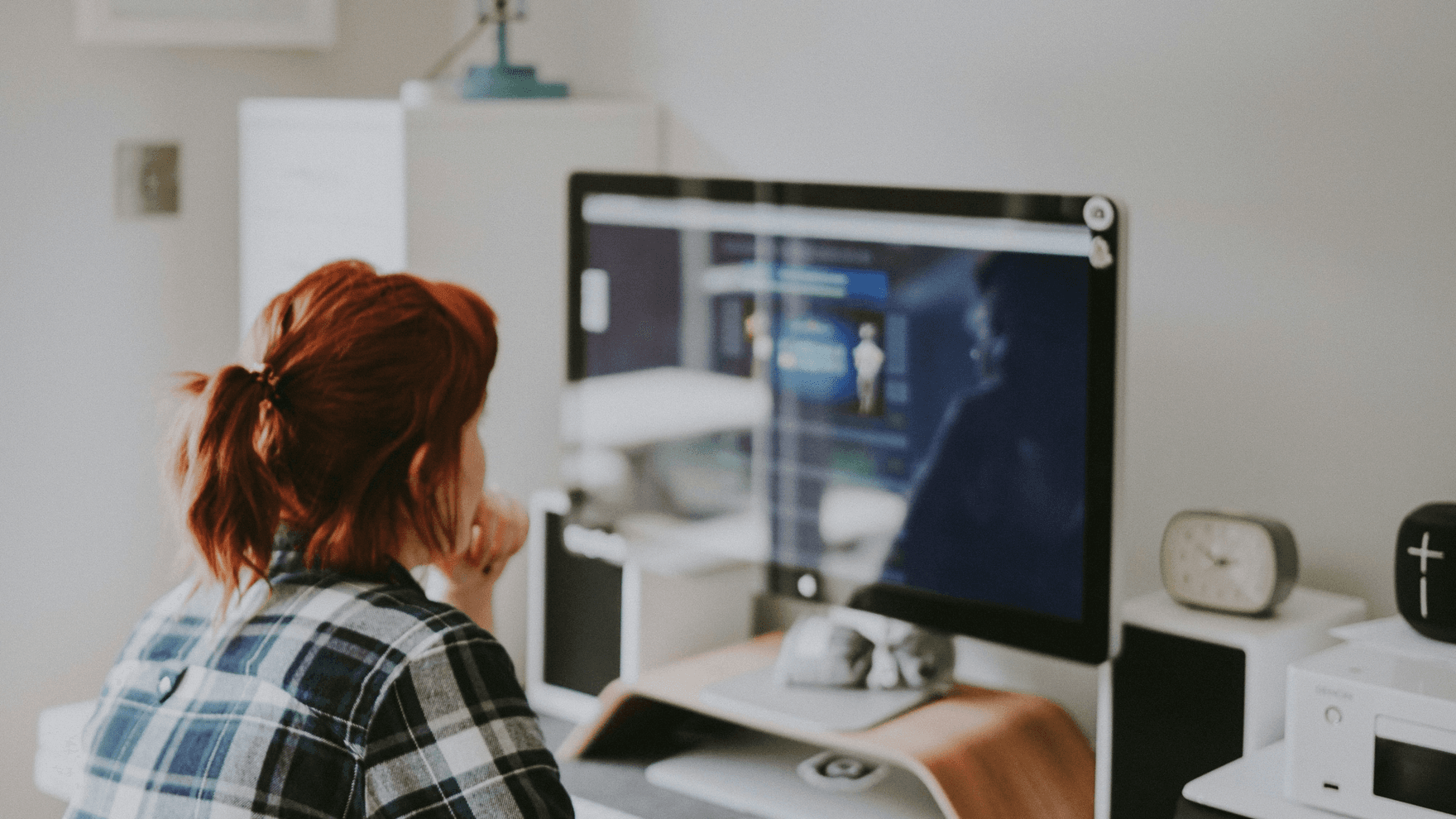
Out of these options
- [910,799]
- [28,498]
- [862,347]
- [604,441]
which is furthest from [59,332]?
[910,799]

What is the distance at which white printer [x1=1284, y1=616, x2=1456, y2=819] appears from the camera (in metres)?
1.19

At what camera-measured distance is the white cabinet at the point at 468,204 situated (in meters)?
2.01

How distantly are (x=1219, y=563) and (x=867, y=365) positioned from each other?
16.4 inches

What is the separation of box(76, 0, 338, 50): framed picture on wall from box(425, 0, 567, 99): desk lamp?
0.31 m

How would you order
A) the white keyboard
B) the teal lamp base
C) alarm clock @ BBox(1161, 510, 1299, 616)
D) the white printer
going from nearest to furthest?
1. the white printer
2. alarm clock @ BBox(1161, 510, 1299, 616)
3. the white keyboard
4. the teal lamp base

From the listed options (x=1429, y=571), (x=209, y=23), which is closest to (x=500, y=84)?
(x=209, y=23)

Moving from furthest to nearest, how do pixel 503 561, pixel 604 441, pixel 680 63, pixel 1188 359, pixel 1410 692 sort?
pixel 680 63
pixel 604 441
pixel 1188 359
pixel 503 561
pixel 1410 692

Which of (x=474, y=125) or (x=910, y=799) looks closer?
(x=910, y=799)

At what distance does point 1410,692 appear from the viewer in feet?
3.95

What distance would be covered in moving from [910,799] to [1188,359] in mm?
585

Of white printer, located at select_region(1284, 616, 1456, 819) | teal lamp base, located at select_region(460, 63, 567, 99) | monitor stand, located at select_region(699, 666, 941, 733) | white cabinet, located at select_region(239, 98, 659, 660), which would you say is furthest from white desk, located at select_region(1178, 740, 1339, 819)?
teal lamp base, located at select_region(460, 63, 567, 99)

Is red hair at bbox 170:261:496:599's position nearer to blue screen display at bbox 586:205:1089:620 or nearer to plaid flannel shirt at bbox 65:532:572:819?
plaid flannel shirt at bbox 65:532:572:819

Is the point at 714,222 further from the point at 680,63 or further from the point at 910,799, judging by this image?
the point at 910,799

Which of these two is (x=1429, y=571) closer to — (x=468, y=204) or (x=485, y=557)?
(x=485, y=557)
